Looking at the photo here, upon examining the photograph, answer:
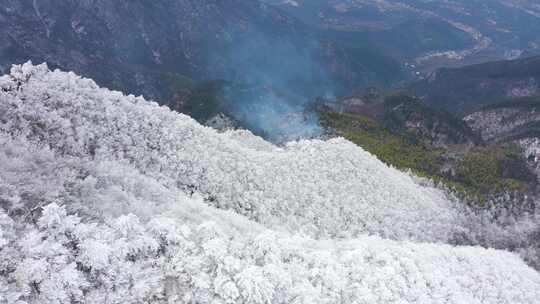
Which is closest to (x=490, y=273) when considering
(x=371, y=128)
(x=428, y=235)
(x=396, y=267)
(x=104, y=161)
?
(x=396, y=267)

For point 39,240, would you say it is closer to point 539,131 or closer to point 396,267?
point 396,267

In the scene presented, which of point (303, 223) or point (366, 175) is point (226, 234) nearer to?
point (303, 223)

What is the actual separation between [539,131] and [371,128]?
72.9 meters

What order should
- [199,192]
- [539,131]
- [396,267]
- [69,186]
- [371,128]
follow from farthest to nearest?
[539,131] → [371,128] → [199,192] → [396,267] → [69,186]

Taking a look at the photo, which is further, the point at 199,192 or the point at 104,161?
the point at 199,192

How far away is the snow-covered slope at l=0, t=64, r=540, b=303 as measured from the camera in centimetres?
2081

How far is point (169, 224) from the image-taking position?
24500 mm

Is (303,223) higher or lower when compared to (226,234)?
lower

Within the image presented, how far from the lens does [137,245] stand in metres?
22.4

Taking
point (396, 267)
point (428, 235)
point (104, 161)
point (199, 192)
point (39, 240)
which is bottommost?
point (428, 235)

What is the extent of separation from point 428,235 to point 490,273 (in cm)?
2339

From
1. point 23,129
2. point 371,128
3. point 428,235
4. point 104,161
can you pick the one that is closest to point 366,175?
point 428,235

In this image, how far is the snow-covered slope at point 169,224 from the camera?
20812 millimetres

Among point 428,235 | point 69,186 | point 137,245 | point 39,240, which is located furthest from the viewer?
point 428,235
